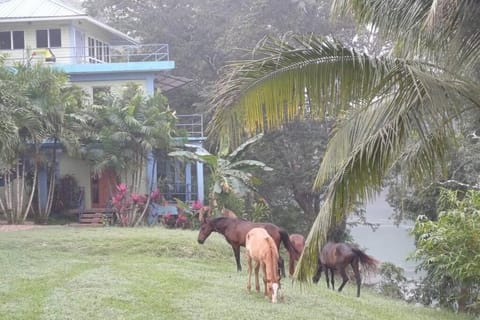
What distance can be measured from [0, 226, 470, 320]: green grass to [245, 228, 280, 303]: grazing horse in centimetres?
26

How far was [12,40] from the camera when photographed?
3131 cm

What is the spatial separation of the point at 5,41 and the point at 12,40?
0.34 m

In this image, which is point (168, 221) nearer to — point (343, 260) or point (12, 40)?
point (343, 260)

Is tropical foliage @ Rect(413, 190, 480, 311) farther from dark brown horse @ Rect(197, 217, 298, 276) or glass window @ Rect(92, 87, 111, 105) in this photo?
glass window @ Rect(92, 87, 111, 105)

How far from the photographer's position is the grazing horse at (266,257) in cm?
1074

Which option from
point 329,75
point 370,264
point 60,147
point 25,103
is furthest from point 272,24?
point 329,75

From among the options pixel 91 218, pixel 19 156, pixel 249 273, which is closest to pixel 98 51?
pixel 19 156

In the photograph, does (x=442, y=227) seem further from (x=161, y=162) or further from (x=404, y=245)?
(x=404, y=245)

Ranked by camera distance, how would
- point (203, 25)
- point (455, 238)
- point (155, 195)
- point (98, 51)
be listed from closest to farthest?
1. point (455, 238)
2. point (155, 195)
3. point (98, 51)
4. point (203, 25)

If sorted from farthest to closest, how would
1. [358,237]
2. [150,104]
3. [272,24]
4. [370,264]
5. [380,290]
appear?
[358,237], [272,24], [150,104], [380,290], [370,264]

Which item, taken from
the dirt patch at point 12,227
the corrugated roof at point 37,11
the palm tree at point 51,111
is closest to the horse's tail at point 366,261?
the dirt patch at point 12,227

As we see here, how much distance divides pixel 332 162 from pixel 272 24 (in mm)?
25912

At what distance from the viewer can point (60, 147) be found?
87.9ft

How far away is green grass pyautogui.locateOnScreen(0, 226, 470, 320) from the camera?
9.98 meters
